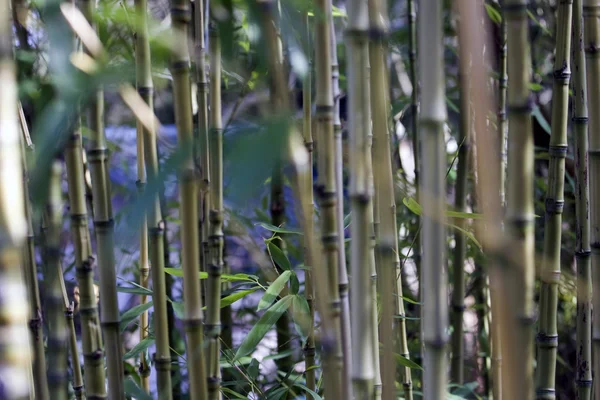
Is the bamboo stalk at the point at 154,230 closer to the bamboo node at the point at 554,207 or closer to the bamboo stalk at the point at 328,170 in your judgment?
the bamboo stalk at the point at 328,170

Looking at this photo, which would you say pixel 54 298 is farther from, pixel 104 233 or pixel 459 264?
pixel 459 264

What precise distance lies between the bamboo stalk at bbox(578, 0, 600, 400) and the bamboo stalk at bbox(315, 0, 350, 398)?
0.95 feet

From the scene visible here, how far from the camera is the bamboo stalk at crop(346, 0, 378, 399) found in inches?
17.8

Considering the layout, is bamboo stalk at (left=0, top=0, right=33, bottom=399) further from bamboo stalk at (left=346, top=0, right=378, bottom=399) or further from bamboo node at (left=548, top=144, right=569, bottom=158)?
bamboo node at (left=548, top=144, right=569, bottom=158)

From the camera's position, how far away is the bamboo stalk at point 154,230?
503 mm

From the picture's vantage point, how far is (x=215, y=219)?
0.58m

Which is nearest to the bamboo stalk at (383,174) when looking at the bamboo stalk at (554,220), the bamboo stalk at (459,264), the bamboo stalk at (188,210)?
the bamboo stalk at (188,210)

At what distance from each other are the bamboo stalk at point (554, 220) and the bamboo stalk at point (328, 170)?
252mm

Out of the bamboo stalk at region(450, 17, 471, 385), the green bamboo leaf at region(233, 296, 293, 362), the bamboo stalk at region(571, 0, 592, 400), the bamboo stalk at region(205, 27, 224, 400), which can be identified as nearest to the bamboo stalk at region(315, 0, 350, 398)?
the bamboo stalk at region(205, 27, 224, 400)

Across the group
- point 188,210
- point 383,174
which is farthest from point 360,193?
point 188,210

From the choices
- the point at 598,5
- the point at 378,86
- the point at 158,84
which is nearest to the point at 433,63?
the point at 378,86

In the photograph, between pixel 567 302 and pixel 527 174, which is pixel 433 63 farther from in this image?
pixel 567 302

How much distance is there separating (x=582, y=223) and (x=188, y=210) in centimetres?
46

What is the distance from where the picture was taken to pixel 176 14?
1.53 ft
